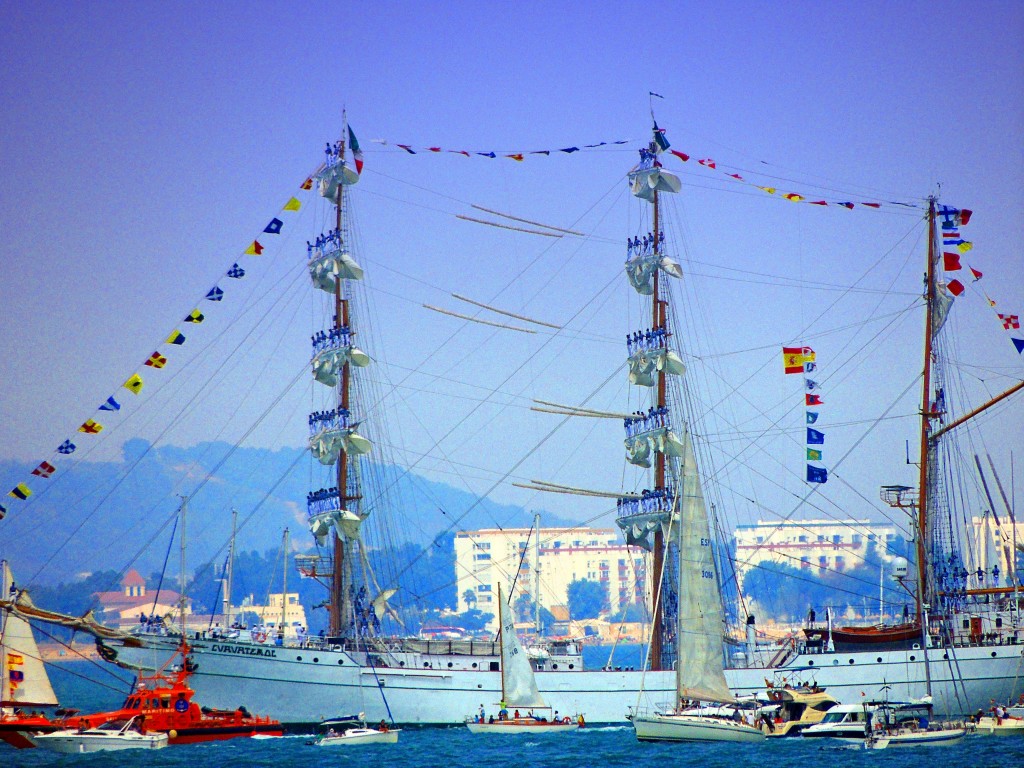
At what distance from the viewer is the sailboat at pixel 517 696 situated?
2078 inches

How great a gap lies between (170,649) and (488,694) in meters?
12.8

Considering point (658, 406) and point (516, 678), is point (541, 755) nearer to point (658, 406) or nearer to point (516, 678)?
point (516, 678)

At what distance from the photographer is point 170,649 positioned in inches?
2125

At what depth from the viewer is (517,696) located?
53.7 m

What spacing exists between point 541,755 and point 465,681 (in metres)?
10.1

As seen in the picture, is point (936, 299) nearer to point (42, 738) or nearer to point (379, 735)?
point (379, 735)

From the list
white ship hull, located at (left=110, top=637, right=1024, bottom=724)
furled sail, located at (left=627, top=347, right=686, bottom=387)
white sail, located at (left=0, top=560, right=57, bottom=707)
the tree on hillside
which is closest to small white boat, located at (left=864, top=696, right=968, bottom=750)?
white ship hull, located at (left=110, top=637, right=1024, bottom=724)

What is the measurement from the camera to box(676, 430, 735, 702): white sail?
49094 millimetres

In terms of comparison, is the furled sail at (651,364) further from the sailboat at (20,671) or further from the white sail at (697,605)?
the sailboat at (20,671)

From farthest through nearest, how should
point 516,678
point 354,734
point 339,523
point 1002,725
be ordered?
point 339,523 < point 516,678 < point 354,734 < point 1002,725

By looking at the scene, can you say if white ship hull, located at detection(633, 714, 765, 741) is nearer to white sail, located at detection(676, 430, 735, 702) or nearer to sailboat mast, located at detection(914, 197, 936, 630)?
white sail, located at detection(676, 430, 735, 702)

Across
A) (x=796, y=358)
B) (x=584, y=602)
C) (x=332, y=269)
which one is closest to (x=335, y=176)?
(x=332, y=269)

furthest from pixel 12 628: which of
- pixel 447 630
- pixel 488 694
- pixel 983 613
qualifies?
pixel 447 630

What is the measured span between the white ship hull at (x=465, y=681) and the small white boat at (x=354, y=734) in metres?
2.64
